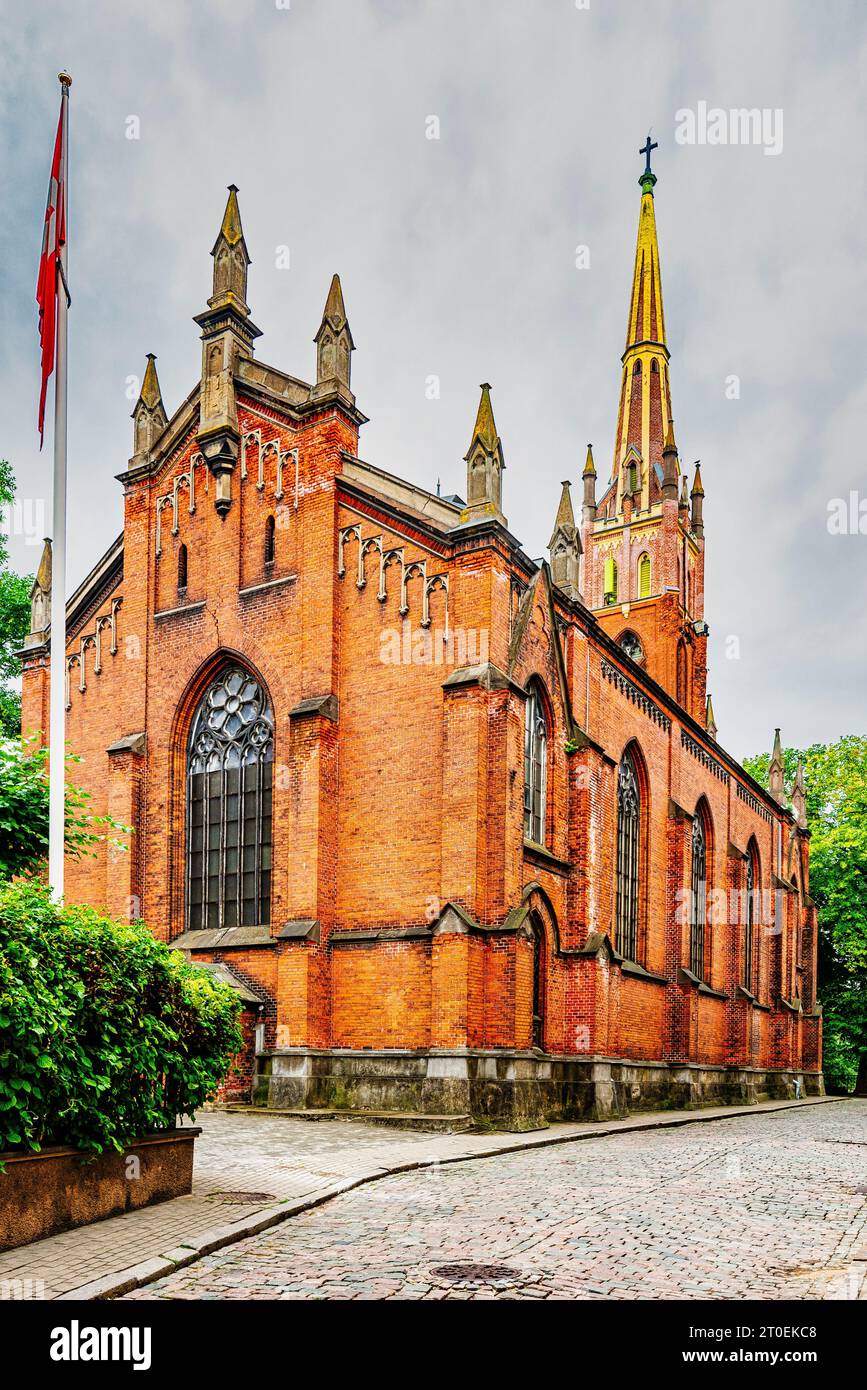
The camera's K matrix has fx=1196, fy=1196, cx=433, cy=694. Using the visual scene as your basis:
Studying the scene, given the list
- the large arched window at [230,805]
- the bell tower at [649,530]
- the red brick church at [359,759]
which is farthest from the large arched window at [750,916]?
the large arched window at [230,805]

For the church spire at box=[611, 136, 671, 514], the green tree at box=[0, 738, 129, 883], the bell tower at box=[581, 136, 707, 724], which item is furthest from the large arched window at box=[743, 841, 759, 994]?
the green tree at box=[0, 738, 129, 883]

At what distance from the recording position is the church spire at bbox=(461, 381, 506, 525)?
2086 centimetres

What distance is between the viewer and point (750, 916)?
40.3 m

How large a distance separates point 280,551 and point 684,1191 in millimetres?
14609

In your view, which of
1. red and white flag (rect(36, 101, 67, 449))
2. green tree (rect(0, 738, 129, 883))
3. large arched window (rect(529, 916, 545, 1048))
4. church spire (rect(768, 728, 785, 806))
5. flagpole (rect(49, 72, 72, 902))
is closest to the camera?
flagpole (rect(49, 72, 72, 902))

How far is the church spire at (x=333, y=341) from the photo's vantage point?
2264cm

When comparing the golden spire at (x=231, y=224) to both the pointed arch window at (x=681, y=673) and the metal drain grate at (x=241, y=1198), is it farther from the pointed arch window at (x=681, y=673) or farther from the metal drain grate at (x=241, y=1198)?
the pointed arch window at (x=681, y=673)

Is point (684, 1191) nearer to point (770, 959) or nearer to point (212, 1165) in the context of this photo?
point (212, 1165)

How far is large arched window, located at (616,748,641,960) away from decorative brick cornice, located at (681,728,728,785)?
4071 millimetres

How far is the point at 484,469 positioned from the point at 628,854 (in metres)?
11.9

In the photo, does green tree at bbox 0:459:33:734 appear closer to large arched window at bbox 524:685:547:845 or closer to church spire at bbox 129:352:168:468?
church spire at bbox 129:352:168:468

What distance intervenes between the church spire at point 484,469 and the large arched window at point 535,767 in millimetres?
3663

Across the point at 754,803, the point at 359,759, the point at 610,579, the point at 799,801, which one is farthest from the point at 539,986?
the point at 799,801
